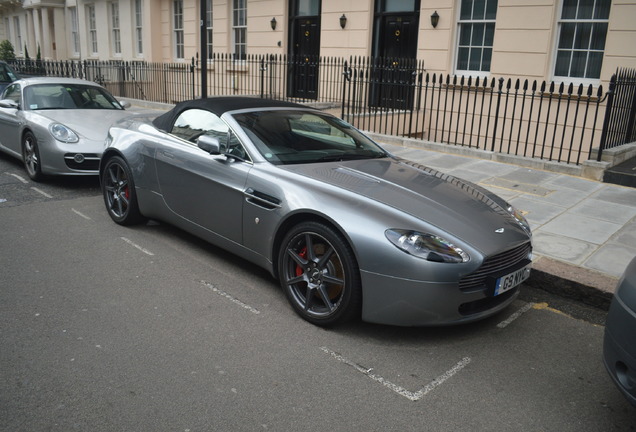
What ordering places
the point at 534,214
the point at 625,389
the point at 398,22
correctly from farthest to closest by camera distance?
the point at 398,22 < the point at 534,214 < the point at 625,389

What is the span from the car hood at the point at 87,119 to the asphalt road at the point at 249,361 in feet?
9.62

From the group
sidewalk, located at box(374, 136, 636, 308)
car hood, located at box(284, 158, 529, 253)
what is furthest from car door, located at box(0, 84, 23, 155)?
sidewalk, located at box(374, 136, 636, 308)

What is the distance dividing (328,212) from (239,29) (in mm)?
15979

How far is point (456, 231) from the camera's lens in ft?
12.1

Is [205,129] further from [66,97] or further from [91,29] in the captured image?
[91,29]

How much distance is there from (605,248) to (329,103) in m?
9.93

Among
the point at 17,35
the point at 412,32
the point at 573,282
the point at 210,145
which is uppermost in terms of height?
the point at 17,35

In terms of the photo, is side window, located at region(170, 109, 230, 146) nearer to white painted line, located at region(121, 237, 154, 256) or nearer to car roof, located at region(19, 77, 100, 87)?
white painted line, located at region(121, 237, 154, 256)

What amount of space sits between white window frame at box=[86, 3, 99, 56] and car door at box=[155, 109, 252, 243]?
22780 millimetres

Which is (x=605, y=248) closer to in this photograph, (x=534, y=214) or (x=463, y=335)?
(x=534, y=214)

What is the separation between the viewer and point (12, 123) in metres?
8.34

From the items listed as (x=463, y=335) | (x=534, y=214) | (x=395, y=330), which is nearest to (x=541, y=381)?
(x=463, y=335)

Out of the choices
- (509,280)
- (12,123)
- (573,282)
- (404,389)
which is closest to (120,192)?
(12,123)

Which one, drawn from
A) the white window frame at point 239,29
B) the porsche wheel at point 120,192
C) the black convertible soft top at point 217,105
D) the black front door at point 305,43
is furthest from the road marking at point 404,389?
the white window frame at point 239,29
